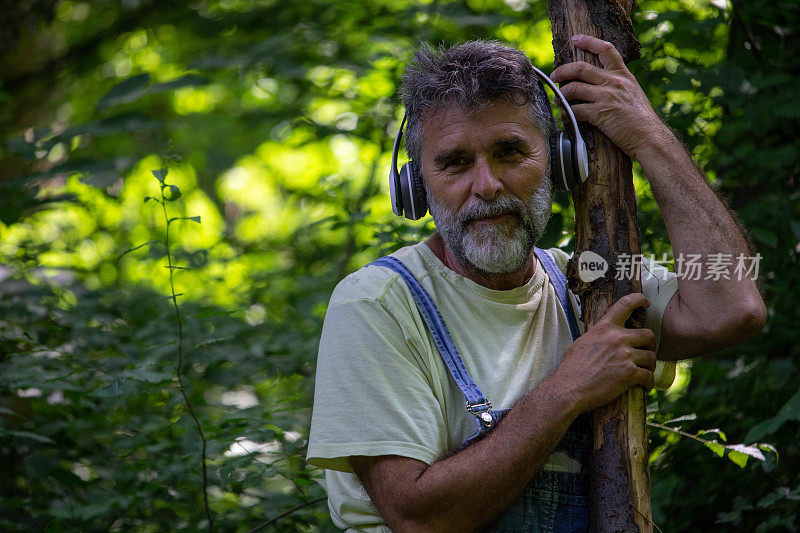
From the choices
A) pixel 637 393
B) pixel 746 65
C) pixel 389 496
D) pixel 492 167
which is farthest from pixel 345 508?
pixel 746 65

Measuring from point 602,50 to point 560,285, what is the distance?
74 centimetres

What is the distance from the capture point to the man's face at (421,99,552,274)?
203 centimetres

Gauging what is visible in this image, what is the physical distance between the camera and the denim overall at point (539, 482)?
6.00ft

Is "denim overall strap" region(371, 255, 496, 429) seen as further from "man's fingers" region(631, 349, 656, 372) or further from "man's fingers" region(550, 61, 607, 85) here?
"man's fingers" region(550, 61, 607, 85)

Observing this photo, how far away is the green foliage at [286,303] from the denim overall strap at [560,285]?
1.02 feet

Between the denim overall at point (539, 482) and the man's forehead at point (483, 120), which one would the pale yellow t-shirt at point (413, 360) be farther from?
the man's forehead at point (483, 120)

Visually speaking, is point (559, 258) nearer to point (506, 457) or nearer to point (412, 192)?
point (412, 192)

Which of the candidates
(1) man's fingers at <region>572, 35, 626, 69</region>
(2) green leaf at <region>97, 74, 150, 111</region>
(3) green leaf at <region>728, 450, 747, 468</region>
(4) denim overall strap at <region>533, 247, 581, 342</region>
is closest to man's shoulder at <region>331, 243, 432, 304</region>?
(4) denim overall strap at <region>533, 247, 581, 342</region>

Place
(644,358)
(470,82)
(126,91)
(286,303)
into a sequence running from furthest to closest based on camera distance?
(286,303) < (126,91) < (470,82) < (644,358)

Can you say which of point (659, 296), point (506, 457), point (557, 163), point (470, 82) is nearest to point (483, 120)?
point (470, 82)

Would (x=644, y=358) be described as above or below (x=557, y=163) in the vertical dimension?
below

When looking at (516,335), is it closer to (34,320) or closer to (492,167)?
(492,167)

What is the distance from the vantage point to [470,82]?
203 centimetres

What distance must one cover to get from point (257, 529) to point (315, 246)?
9.45 feet
